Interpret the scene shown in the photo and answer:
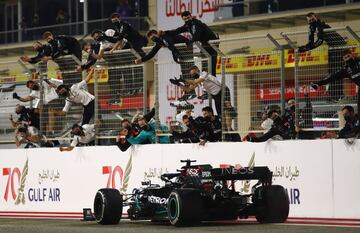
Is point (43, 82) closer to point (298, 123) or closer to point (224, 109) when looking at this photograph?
point (224, 109)

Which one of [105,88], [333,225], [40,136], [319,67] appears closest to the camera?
[333,225]

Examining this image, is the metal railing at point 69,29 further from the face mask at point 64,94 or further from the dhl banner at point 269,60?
the dhl banner at point 269,60

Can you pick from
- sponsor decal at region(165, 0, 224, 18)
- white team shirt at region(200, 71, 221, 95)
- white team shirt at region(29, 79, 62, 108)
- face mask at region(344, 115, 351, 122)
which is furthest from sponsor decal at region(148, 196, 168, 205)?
sponsor decal at region(165, 0, 224, 18)

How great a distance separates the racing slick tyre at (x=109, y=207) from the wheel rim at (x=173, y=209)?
1607 mm

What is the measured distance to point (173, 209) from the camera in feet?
59.5

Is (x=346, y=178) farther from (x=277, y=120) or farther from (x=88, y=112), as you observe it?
(x=88, y=112)

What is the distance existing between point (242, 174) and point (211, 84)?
13.5ft

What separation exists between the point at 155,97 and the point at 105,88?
4.53ft

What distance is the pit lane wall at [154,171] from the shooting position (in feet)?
64.9

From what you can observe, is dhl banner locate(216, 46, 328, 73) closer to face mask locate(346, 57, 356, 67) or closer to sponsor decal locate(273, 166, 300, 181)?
face mask locate(346, 57, 356, 67)

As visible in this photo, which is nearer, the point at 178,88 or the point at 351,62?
the point at 351,62

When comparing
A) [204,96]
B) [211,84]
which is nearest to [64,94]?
[204,96]

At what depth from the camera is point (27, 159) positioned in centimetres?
2562

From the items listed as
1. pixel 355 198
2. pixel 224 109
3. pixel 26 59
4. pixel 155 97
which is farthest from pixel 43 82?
pixel 355 198
